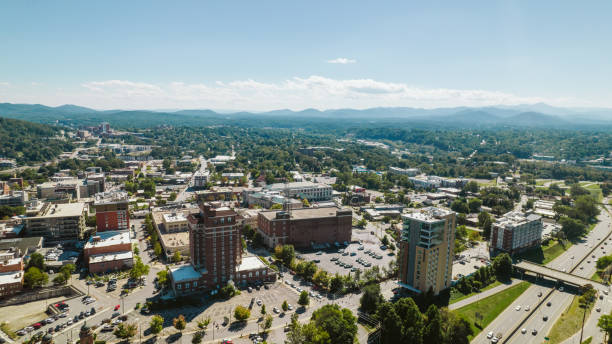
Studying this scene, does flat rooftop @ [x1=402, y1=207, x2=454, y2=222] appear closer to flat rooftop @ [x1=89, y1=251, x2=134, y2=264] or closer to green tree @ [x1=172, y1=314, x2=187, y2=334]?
green tree @ [x1=172, y1=314, x2=187, y2=334]

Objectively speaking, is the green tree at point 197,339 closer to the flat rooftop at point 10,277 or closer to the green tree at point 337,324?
the green tree at point 337,324

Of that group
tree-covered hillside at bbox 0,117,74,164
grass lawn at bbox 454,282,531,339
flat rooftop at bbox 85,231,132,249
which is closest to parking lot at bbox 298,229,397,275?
grass lawn at bbox 454,282,531,339

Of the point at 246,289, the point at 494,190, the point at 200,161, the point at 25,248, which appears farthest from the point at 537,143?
the point at 25,248

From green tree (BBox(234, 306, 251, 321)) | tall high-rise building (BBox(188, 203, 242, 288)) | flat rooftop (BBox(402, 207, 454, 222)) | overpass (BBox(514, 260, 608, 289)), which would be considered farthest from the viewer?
overpass (BBox(514, 260, 608, 289))

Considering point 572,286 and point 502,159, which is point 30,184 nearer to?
point 572,286

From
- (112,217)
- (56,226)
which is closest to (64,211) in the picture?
(56,226)

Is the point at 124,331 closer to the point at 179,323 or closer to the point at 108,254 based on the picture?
the point at 179,323
